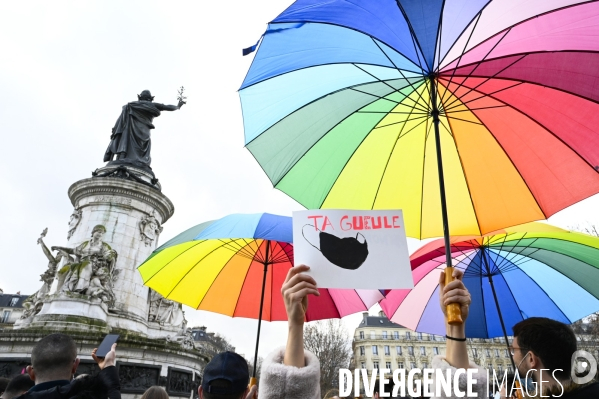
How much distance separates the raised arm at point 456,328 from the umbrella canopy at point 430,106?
4.51ft

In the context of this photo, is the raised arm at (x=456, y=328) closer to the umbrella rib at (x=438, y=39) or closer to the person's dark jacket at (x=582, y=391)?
the person's dark jacket at (x=582, y=391)

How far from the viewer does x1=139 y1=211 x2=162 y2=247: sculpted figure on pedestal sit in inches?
562

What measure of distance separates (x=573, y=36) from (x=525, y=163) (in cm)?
115

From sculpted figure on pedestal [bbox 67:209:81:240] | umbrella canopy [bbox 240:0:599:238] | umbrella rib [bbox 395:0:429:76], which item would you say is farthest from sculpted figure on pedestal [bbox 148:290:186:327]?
umbrella rib [bbox 395:0:429:76]

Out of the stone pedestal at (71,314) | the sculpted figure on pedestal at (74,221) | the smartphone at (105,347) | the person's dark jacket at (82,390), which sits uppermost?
the sculpted figure on pedestal at (74,221)

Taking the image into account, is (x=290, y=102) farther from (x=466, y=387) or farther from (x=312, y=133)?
(x=466, y=387)

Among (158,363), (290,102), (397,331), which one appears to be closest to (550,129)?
(290,102)

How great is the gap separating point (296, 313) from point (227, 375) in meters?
0.93

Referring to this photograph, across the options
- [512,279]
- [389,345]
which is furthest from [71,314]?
[389,345]

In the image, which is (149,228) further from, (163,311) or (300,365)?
(300,365)

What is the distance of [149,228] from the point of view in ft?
47.9

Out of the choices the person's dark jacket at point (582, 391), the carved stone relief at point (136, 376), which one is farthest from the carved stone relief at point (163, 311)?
the person's dark jacket at point (582, 391)

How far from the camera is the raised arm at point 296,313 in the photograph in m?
1.54

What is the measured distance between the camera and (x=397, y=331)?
252 feet
